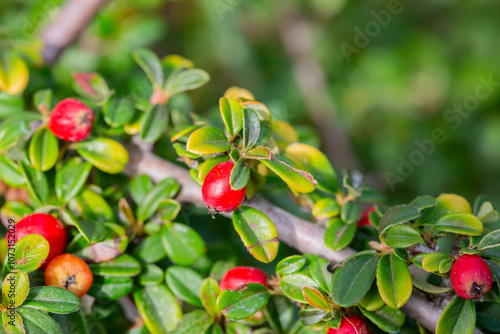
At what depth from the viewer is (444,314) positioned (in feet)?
2.44

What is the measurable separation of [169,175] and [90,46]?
0.85 m

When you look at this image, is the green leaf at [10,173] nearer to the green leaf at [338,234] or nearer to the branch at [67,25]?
the branch at [67,25]

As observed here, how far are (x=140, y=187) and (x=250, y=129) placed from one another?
333 millimetres

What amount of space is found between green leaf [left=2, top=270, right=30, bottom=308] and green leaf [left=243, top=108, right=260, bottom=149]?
427 mm

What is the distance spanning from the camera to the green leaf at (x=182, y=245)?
90 centimetres

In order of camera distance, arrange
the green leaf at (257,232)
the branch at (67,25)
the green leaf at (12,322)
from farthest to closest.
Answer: the branch at (67,25) → the green leaf at (257,232) → the green leaf at (12,322)

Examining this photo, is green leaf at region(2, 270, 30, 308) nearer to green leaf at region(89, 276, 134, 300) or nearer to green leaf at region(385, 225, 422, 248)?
green leaf at region(89, 276, 134, 300)

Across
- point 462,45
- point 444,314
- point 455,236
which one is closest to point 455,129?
point 462,45

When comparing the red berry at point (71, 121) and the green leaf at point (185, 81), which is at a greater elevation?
the green leaf at point (185, 81)

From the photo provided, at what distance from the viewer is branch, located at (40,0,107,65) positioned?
1325 millimetres

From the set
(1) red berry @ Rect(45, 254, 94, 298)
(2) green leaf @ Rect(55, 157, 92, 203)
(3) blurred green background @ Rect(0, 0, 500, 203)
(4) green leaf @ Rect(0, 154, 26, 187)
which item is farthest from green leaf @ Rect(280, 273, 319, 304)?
(3) blurred green background @ Rect(0, 0, 500, 203)

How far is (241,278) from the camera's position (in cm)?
86

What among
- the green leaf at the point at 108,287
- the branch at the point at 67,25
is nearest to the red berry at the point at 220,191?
the green leaf at the point at 108,287

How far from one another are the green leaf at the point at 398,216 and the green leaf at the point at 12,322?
0.63 meters
